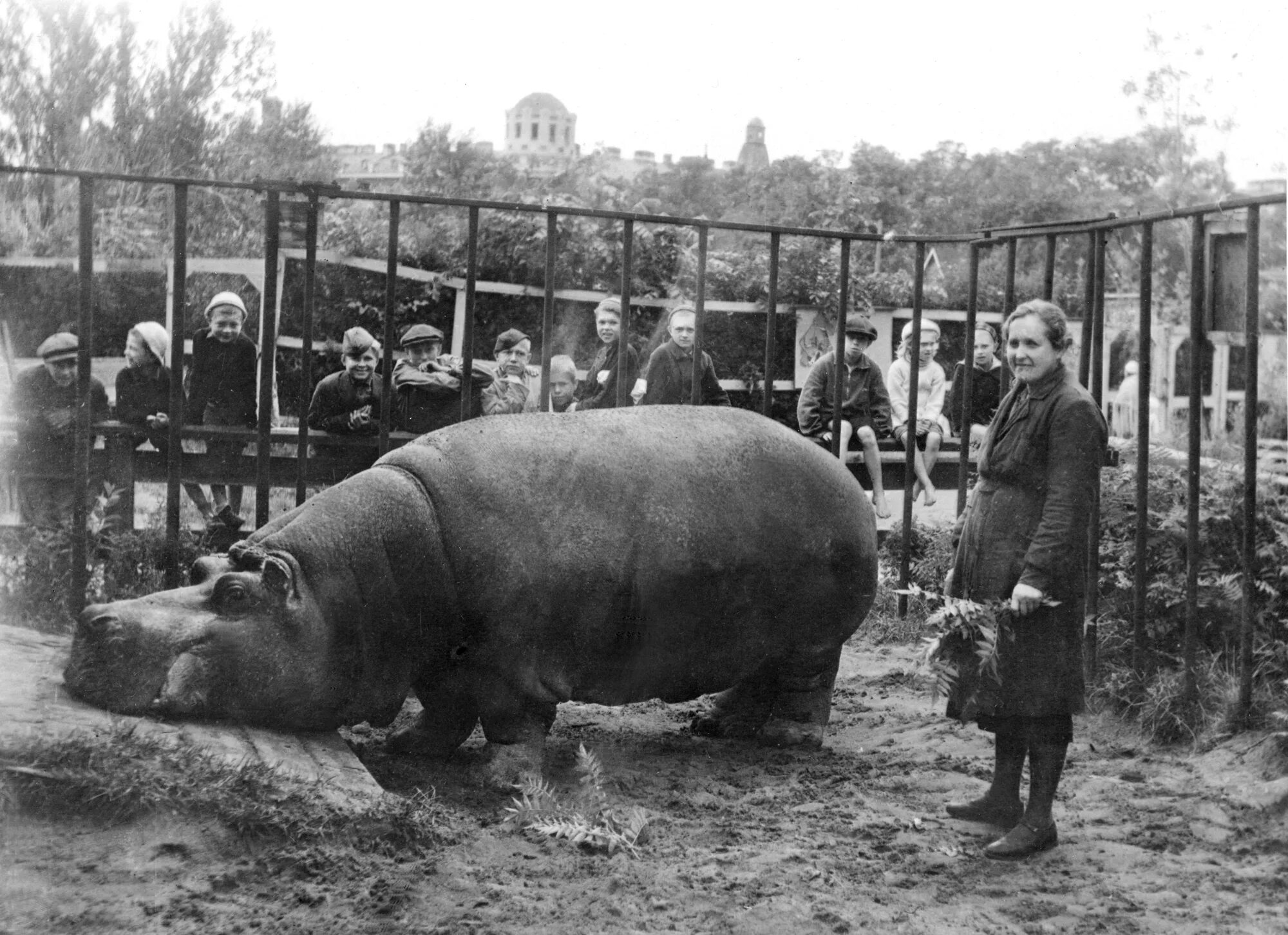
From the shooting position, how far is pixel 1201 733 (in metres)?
5.28

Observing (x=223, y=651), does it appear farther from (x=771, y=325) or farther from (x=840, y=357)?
(x=840, y=357)

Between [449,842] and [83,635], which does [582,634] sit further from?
[83,635]

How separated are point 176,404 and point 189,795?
2.35 m

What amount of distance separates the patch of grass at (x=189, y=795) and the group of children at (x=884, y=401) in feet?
13.7

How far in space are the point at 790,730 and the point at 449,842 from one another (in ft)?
6.37

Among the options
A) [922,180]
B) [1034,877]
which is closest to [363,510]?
[1034,877]

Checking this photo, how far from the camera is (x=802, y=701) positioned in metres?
5.62

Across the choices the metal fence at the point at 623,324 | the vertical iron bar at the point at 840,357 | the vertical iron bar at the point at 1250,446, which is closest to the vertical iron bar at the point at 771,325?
the metal fence at the point at 623,324

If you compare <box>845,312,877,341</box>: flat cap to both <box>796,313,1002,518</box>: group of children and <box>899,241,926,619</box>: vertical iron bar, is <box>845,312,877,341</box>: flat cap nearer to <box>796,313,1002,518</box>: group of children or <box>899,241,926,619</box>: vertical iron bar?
<box>796,313,1002,518</box>: group of children

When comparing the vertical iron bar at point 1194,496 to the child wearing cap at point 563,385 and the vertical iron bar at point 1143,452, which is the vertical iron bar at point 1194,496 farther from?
Result: the child wearing cap at point 563,385

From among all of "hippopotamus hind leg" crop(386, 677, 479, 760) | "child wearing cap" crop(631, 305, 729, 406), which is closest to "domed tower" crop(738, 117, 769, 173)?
"child wearing cap" crop(631, 305, 729, 406)

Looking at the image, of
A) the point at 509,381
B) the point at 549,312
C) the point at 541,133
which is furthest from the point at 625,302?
the point at 541,133

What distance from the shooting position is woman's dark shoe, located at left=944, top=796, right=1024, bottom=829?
14.7ft

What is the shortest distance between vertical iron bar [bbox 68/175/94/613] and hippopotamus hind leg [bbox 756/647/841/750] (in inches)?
123
